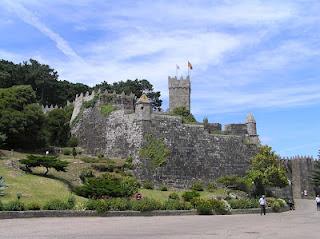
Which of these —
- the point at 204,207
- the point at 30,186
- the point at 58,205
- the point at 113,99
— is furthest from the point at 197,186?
the point at 58,205

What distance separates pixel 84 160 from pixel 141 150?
16.8ft

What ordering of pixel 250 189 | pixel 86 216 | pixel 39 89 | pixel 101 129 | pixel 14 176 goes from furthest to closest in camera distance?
pixel 39 89 → pixel 101 129 → pixel 250 189 → pixel 14 176 → pixel 86 216

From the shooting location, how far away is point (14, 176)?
3584 centimetres

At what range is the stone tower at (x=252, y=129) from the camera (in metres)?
53.4

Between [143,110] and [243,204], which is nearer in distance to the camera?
[243,204]

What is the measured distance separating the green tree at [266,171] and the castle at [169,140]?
7.82 ft

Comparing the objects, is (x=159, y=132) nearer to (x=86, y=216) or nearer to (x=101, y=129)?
(x=101, y=129)

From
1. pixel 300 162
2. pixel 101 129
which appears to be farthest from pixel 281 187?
pixel 300 162

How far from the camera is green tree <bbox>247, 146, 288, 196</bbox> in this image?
153 feet

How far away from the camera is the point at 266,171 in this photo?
46906 millimetres

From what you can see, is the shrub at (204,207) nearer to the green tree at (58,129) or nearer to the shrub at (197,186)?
the shrub at (197,186)

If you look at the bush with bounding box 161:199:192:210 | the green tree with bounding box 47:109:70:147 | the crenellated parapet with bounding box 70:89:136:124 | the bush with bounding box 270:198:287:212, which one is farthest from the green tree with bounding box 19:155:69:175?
the crenellated parapet with bounding box 70:89:136:124

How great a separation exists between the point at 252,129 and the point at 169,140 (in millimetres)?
11738

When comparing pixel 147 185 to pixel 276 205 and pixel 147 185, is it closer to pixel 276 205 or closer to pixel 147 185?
pixel 147 185
